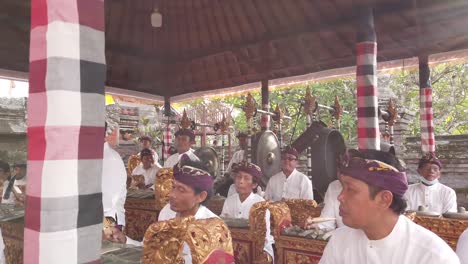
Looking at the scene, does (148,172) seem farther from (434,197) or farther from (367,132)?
(434,197)

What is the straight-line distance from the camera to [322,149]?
6.10 m

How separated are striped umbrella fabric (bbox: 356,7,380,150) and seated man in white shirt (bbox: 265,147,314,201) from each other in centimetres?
114

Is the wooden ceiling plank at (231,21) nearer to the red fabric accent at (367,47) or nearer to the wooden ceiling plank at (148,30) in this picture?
the wooden ceiling plank at (148,30)

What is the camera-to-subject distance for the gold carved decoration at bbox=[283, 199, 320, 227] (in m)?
4.43

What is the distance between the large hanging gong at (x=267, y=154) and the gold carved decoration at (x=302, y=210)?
7.17 ft

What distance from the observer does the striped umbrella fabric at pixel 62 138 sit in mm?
1228

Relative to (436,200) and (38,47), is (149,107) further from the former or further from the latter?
(38,47)

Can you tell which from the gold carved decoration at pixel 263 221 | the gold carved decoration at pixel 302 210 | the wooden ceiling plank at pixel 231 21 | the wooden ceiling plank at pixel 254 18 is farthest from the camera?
the wooden ceiling plank at pixel 231 21

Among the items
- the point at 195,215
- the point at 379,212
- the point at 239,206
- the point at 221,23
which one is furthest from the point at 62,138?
the point at 221,23

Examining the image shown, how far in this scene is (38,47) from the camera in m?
1.29

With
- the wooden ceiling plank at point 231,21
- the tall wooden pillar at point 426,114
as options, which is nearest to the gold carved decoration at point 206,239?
the wooden ceiling plank at point 231,21

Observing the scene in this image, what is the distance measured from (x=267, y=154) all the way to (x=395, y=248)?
17.5 ft

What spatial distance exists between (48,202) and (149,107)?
15.5 meters

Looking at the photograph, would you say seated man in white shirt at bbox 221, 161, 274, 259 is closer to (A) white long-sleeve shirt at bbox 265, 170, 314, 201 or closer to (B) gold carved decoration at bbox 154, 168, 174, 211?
(B) gold carved decoration at bbox 154, 168, 174, 211
